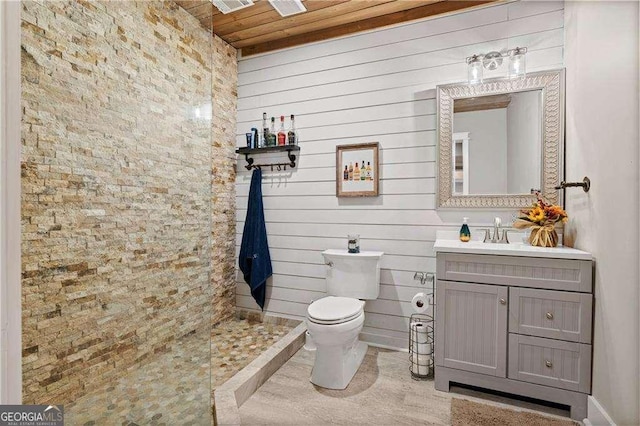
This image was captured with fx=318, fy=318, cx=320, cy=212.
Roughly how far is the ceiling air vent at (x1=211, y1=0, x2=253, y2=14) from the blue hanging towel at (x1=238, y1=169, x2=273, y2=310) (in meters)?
1.32

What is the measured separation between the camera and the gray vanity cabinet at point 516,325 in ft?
5.69

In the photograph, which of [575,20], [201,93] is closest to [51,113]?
[201,93]

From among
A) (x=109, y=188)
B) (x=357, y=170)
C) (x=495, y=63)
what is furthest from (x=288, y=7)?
(x=109, y=188)

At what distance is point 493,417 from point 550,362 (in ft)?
1.46

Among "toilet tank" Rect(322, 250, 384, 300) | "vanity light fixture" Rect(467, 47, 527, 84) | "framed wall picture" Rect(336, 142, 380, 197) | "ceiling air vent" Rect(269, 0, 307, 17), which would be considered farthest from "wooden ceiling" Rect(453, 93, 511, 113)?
"ceiling air vent" Rect(269, 0, 307, 17)

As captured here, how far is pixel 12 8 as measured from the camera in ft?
2.55

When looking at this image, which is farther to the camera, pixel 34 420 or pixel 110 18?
pixel 110 18

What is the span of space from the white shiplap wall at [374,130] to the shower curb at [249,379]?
486 mm

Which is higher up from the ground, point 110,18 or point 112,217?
point 110,18

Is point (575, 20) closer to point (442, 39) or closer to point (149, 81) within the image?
point (442, 39)

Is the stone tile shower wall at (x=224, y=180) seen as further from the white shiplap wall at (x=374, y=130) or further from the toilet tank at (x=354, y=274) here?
the toilet tank at (x=354, y=274)

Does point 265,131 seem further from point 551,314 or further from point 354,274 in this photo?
point 551,314

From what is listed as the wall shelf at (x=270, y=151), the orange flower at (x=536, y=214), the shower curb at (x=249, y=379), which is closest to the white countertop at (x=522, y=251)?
the orange flower at (x=536, y=214)

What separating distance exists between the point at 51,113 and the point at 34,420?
1190 mm
